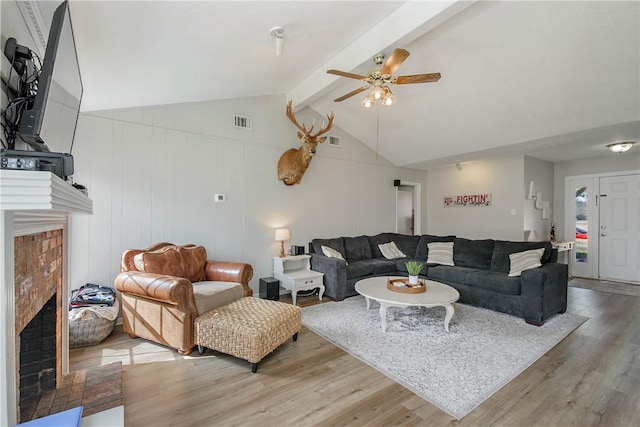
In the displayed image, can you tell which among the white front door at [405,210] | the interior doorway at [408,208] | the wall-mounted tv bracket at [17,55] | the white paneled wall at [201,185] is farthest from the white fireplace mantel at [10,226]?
the white front door at [405,210]

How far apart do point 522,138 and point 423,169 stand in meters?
2.68

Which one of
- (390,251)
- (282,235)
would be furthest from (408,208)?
(282,235)

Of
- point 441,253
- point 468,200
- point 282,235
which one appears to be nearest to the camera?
point 282,235

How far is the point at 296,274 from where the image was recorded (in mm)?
4371

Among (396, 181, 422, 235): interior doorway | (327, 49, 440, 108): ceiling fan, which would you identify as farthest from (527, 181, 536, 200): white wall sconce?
(327, 49, 440, 108): ceiling fan

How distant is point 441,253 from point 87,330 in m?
4.91

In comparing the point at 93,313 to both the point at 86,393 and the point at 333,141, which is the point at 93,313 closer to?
the point at 86,393

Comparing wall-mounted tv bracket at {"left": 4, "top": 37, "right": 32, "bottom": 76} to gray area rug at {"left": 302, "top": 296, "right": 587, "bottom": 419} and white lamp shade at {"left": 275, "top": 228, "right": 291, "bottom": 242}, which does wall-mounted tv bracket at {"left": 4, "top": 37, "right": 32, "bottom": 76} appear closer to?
gray area rug at {"left": 302, "top": 296, "right": 587, "bottom": 419}

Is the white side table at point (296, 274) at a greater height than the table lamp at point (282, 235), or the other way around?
the table lamp at point (282, 235)

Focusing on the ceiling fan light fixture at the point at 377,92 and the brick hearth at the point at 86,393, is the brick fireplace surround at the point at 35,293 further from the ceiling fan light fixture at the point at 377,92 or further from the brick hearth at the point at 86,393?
the ceiling fan light fixture at the point at 377,92

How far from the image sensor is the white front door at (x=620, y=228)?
5434 millimetres

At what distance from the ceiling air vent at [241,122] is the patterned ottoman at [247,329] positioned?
104 inches

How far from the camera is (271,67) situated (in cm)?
338

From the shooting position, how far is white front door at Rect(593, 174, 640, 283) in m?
5.43
